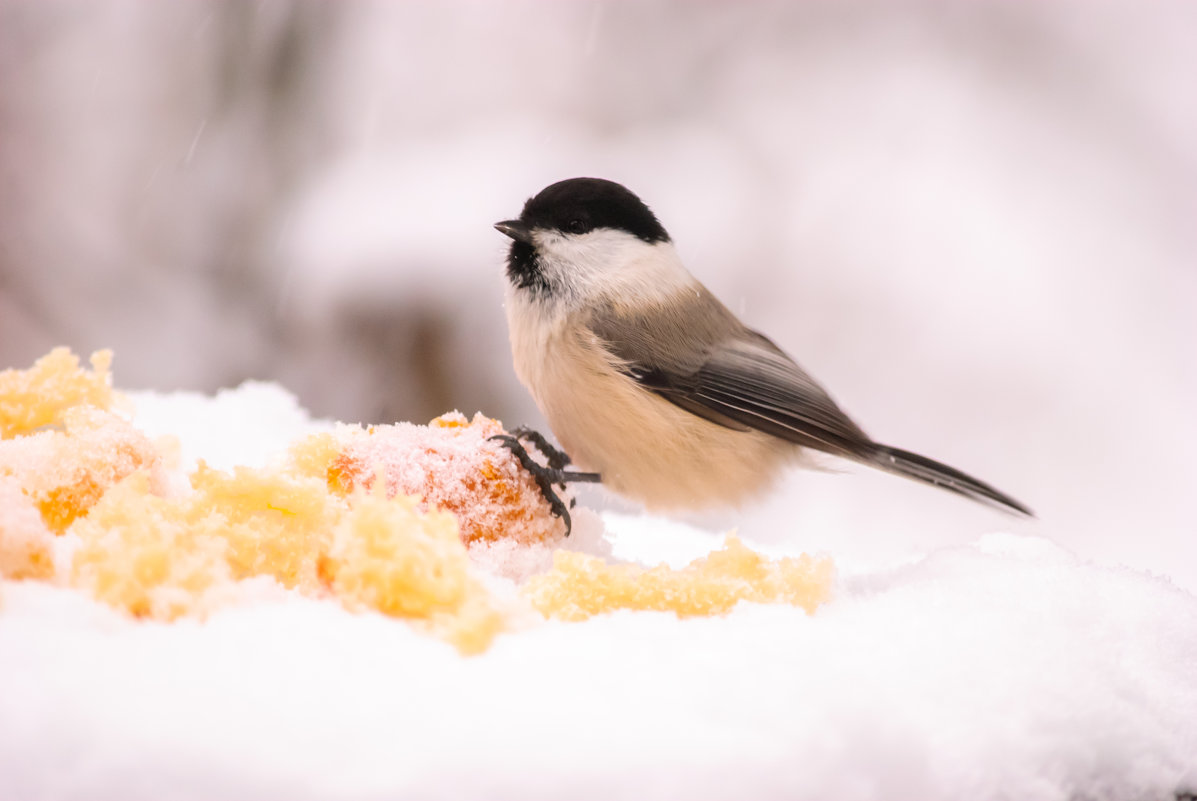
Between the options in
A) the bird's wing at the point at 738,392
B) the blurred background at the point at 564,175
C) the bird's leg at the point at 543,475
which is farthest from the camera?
the blurred background at the point at 564,175

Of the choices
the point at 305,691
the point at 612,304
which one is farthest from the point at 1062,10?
the point at 305,691

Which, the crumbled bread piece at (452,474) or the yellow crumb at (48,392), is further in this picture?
the yellow crumb at (48,392)

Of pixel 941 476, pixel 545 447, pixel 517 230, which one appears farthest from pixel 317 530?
pixel 941 476

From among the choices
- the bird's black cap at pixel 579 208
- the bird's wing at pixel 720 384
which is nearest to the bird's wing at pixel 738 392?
the bird's wing at pixel 720 384

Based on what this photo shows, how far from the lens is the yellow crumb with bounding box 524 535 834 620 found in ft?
2.16

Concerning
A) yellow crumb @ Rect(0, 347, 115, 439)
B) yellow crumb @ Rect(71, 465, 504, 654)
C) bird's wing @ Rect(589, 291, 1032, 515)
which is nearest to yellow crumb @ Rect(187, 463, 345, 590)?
yellow crumb @ Rect(71, 465, 504, 654)

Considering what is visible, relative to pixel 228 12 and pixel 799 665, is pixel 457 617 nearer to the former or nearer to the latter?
pixel 799 665

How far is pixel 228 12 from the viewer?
1889 millimetres

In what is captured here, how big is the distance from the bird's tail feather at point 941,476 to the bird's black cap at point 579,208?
431 millimetres

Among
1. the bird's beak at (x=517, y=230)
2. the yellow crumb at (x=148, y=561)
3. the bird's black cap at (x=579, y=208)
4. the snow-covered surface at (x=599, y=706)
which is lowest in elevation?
the snow-covered surface at (x=599, y=706)

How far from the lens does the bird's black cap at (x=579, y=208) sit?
3.67 feet

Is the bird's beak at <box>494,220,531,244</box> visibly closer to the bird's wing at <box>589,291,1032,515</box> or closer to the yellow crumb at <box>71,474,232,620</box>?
the bird's wing at <box>589,291,1032,515</box>

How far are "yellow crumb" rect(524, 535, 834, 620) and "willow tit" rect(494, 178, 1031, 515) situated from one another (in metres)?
0.31

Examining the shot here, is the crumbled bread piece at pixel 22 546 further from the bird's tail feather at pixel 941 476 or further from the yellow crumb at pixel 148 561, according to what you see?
the bird's tail feather at pixel 941 476
